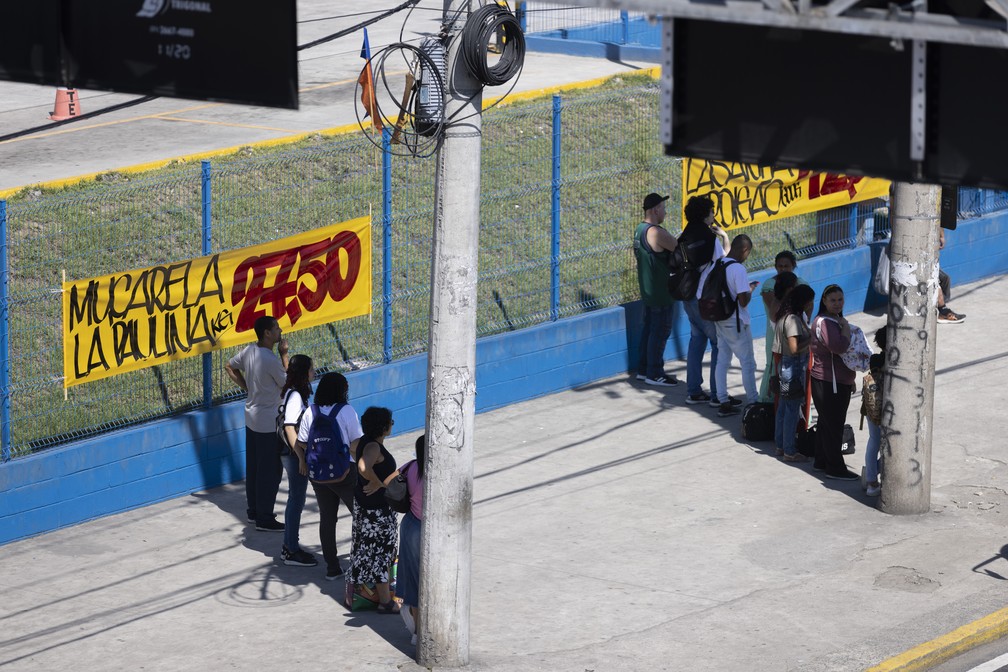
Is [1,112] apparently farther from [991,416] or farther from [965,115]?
[965,115]

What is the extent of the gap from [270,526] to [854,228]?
8.82 meters

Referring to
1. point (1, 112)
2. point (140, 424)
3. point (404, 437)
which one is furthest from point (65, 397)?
point (1, 112)

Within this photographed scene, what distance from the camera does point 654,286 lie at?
15.5 m

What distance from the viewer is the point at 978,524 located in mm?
12305

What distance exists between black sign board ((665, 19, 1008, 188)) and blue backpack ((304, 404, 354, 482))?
4.40m

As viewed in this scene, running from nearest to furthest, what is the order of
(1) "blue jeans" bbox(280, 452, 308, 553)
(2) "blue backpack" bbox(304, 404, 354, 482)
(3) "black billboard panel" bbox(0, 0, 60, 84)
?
1. (3) "black billboard panel" bbox(0, 0, 60, 84)
2. (2) "blue backpack" bbox(304, 404, 354, 482)
3. (1) "blue jeans" bbox(280, 452, 308, 553)

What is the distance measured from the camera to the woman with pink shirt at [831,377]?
42.7 ft

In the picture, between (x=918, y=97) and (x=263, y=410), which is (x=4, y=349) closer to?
(x=263, y=410)

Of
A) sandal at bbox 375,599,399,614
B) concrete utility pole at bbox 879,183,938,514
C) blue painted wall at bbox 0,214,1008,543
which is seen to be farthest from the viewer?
concrete utility pole at bbox 879,183,938,514

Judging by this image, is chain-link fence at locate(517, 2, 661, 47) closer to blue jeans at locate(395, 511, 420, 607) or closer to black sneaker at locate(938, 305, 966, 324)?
black sneaker at locate(938, 305, 966, 324)

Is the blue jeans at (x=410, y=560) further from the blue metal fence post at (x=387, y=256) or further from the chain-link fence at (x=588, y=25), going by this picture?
the chain-link fence at (x=588, y=25)

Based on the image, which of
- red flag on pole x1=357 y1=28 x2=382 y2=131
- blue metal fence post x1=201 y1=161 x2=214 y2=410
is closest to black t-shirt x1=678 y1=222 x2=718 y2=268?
red flag on pole x1=357 y1=28 x2=382 y2=131

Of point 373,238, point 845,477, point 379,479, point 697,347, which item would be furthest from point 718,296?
point 379,479

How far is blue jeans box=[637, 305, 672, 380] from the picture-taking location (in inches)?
616
